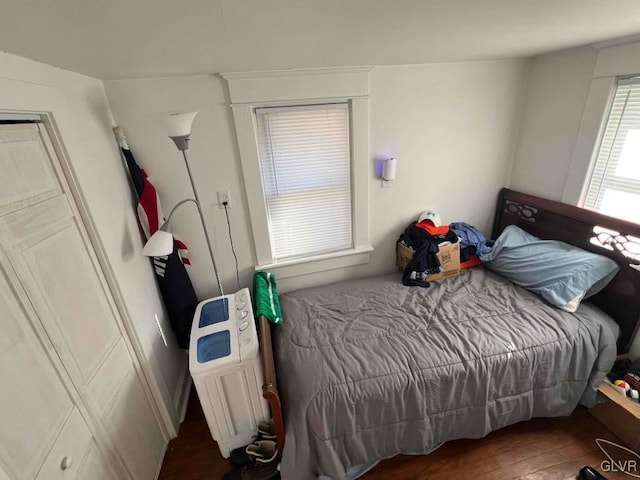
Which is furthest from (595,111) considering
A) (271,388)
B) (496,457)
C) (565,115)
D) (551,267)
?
(271,388)

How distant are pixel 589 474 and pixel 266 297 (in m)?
1.94

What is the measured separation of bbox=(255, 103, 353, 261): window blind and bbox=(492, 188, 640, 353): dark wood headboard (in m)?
1.47

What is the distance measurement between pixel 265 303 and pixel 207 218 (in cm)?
73

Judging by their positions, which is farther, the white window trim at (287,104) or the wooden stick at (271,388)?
the white window trim at (287,104)

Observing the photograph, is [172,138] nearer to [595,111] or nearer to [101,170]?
[101,170]

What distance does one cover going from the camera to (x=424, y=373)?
4.88 ft

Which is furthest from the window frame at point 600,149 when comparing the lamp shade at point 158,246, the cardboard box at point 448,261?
the lamp shade at point 158,246

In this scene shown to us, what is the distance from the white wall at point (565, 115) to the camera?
5.81 feet

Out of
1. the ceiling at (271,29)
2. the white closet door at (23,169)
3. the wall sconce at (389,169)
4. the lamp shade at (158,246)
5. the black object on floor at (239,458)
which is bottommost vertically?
the black object on floor at (239,458)

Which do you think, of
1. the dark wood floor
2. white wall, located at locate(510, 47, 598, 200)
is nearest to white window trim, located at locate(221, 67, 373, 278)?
the dark wood floor

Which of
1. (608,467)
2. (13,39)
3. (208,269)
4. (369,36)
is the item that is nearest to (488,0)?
(369,36)

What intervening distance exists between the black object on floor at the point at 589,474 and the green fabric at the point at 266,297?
177cm

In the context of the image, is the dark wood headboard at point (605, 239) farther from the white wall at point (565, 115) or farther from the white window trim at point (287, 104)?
the white window trim at point (287, 104)
